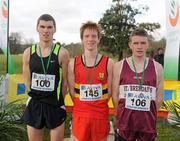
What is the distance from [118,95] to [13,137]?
2.02 metres

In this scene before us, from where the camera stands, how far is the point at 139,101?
3807mm

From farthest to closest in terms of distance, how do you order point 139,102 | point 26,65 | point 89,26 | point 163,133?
point 163,133, point 26,65, point 89,26, point 139,102

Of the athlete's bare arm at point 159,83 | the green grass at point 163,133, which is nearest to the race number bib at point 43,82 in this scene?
the athlete's bare arm at point 159,83

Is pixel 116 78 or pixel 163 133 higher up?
pixel 116 78

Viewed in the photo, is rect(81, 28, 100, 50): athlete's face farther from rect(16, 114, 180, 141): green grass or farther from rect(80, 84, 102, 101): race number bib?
rect(16, 114, 180, 141): green grass

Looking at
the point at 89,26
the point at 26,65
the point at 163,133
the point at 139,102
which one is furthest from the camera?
the point at 163,133

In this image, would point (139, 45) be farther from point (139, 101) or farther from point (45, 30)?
point (45, 30)

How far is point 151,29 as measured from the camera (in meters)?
18.7

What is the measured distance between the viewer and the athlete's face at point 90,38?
3.90 m

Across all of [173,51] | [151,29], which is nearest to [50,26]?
[173,51]

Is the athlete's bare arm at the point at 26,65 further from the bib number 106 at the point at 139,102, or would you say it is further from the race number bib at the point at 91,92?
the bib number 106 at the point at 139,102

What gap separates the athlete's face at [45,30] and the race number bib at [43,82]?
1.24ft

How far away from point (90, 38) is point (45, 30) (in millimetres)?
476

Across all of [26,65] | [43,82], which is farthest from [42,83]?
[26,65]
